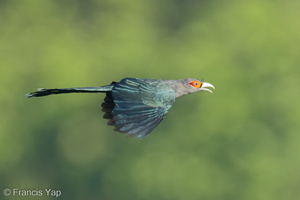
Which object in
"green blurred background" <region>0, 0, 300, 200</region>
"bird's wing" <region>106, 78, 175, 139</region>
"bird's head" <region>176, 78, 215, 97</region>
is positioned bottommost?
"bird's wing" <region>106, 78, 175, 139</region>

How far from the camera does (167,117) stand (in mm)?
30016

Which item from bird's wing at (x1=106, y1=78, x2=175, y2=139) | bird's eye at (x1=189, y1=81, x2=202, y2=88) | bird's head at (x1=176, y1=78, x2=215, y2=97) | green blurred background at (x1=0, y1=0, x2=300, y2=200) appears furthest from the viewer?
green blurred background at (x1=0, y1=0, x2=300, y2=200)

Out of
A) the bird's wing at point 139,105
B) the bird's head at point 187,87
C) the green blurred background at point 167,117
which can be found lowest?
the bird's wing at point 139,105

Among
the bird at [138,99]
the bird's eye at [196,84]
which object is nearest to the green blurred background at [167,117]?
the bird's eye at [196,84]

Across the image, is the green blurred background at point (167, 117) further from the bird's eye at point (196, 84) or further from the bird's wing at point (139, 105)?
the bird's wing at point (139, 105)

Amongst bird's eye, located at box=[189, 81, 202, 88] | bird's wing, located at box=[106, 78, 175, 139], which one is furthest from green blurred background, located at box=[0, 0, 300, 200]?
bird's wing, located at box=[106, 78, 175, 139]

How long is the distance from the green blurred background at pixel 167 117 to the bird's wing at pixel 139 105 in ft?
56.6

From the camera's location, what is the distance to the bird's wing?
1105cm

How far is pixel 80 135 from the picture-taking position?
32.4 metres

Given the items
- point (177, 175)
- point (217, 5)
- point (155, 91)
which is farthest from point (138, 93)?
point (217, 5)

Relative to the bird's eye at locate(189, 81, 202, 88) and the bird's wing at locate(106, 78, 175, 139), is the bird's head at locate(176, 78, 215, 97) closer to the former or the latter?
the bird's eye at locate(189, 81, 202, 88)

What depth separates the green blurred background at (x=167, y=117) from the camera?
2969 centimetres

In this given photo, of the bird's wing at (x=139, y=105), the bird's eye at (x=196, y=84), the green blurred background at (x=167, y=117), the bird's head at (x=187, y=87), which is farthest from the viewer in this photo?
the green blurred background at (x=167, y=117)

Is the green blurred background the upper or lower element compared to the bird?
upper
